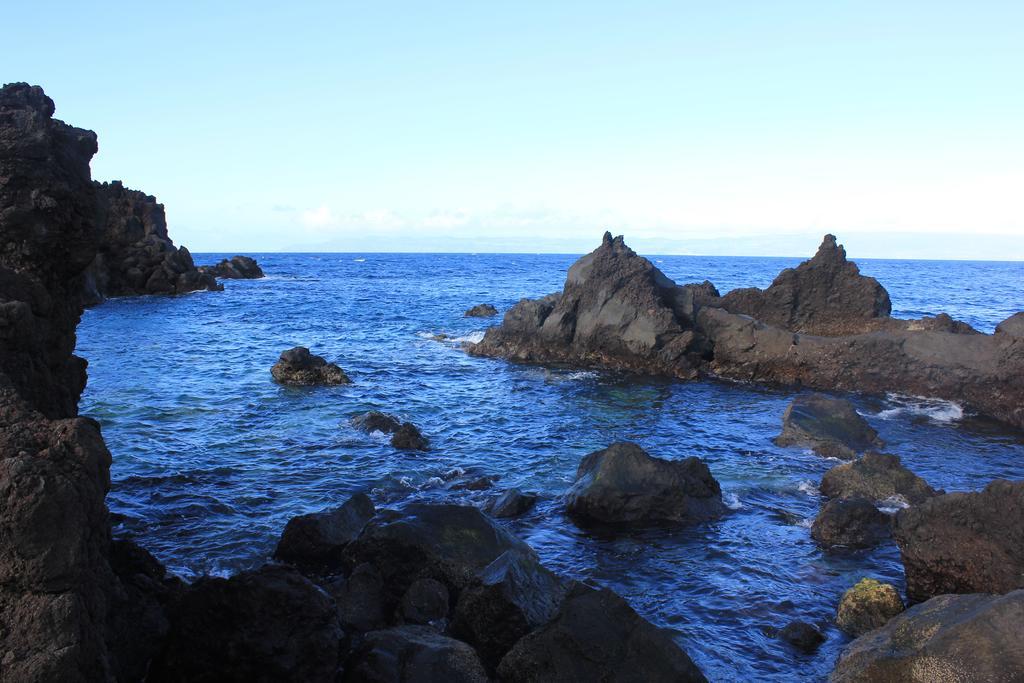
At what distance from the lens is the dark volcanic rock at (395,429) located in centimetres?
2069

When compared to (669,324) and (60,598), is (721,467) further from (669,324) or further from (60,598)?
(60,598)

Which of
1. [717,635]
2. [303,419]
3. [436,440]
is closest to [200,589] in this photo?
[717,635]

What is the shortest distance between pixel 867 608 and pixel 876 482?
21.4 feet

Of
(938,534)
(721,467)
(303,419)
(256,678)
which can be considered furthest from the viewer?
(303,419)

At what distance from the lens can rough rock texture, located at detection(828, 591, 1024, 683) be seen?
795 cm

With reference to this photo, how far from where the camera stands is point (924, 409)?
2614cm

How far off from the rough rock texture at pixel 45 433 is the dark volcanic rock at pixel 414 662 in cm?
274

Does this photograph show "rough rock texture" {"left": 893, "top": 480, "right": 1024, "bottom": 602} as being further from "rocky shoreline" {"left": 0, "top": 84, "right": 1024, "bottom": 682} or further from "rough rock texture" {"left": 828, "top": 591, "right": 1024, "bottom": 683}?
"rough rock texture" {"left": 828, "top": 591, "right": 1024, "bottom": 683}

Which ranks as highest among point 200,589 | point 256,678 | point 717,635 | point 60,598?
point 60,598

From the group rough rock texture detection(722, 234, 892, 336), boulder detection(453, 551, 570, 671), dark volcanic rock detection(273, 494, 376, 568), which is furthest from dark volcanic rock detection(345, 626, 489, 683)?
rough rock texture detection(722, 234, 892, 336)

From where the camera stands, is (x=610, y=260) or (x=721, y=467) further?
(x=610, y=260)

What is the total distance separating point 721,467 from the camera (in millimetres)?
19547

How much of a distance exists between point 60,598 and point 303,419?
17773mm

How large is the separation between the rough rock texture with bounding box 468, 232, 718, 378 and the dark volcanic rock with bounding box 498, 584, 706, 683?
936 inches
